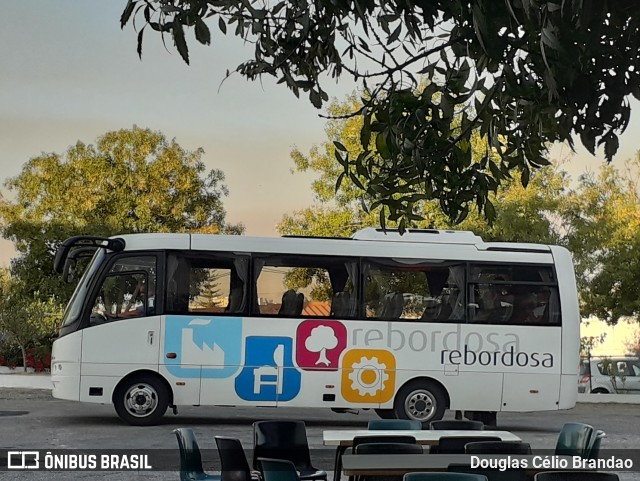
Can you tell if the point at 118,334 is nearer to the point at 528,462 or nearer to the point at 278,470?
the point at 278,470

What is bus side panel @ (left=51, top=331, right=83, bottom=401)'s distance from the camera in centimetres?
1834

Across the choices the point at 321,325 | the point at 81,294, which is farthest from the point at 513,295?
the point at 81,294

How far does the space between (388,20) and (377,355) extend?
13757 mm

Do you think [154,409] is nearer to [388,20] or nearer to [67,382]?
[67,382]

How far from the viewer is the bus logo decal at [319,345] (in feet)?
61.6

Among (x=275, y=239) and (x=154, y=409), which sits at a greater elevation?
(x=275, y=239)

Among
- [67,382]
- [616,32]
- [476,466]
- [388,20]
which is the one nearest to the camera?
[616,32]

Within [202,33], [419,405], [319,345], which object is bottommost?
[419,405]

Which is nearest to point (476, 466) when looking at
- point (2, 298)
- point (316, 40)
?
point (316, 40)

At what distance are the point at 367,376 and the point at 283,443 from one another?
29.9 feet

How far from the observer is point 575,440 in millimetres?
9664

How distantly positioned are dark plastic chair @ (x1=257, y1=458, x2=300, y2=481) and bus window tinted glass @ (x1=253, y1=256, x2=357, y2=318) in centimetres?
1109

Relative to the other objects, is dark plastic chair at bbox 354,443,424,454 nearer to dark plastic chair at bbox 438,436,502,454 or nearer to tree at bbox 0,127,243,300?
dark plastic chair at bbox 438,436,502,454

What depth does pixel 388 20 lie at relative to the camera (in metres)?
5.63
